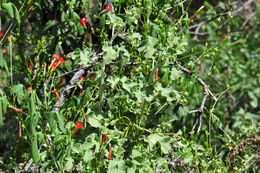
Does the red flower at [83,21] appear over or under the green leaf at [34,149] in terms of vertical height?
over

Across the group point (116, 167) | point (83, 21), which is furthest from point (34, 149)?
point (83, 21)

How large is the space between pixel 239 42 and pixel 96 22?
1.99m

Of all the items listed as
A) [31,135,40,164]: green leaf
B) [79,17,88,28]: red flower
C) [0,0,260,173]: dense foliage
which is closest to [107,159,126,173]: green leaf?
[0,0,260,173]: dense foliage

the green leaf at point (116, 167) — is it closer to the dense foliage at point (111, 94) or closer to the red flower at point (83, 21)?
the dense foliage at point (111, 94)

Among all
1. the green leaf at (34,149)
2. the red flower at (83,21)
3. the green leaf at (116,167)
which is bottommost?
the green leaf at (116,167)

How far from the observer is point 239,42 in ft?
11.2

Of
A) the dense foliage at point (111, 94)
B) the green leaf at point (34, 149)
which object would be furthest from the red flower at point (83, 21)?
the green leaf at point (34, 149)

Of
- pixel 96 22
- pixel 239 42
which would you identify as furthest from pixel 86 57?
pixel 239 42

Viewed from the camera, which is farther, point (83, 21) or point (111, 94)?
point (83, 21)

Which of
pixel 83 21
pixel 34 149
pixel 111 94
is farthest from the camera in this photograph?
pixel 83 21

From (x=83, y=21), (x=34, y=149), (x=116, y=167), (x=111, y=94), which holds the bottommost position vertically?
(x=116, y=167)

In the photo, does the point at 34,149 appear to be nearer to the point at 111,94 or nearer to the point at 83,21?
the point at 111,94

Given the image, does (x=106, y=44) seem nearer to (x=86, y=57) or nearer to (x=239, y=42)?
(x=86, y=57)

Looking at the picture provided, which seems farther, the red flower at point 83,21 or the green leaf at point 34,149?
the red flower at point 83,21
